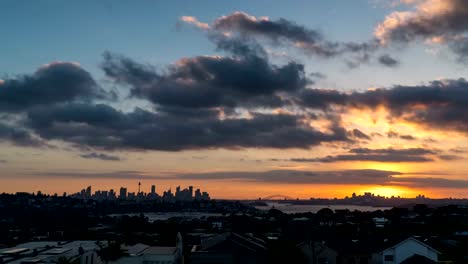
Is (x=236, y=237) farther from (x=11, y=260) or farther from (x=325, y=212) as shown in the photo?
(x=325, y=212)

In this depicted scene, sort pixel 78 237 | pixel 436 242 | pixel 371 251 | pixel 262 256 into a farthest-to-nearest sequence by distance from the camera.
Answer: pixel 78 237, pixel 436 242, pixel 371 251, pixel 262 256

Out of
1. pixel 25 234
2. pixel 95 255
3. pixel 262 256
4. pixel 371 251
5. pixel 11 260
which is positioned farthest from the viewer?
pixel 25 234

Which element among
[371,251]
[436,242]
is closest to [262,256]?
[371,251]

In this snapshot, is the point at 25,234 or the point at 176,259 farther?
the point at 25,234

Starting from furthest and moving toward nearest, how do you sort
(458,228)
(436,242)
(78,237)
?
(78,237) < (458,228) < (436,242)

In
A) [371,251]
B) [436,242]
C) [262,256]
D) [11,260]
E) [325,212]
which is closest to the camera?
[262,256]

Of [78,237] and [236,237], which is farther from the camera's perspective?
[78,237]

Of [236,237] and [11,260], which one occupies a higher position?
[236,237]

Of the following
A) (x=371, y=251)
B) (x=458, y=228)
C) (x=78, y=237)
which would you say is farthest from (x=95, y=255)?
(x=78, y=237)

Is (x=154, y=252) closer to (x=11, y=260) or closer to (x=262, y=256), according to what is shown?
(x=262, y=256)
